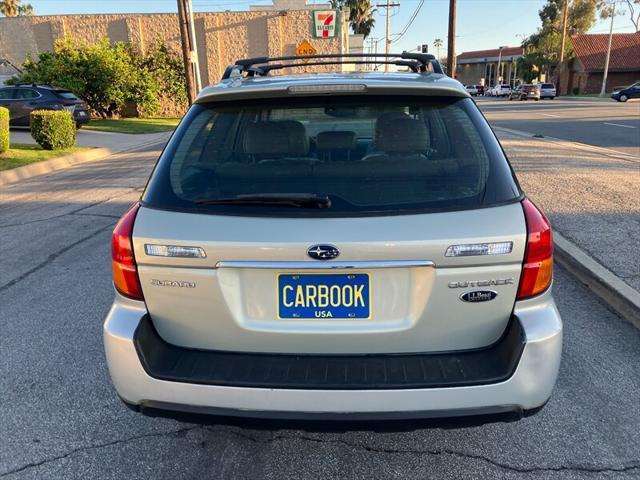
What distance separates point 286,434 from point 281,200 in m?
1.37

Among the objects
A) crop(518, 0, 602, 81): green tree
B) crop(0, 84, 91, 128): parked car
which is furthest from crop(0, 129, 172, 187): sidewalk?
crop(518, 0, 602, 81): green tree

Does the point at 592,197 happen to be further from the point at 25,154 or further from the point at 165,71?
the point at 165,71

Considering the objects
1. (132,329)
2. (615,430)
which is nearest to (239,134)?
(132,329)

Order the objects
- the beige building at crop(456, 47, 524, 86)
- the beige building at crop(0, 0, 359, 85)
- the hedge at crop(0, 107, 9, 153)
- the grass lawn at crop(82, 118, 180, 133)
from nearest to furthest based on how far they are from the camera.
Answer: the hedge at crop(0, 107, 9, 153) < the grass lawn at crop(82, 118, 180, 133) < the beige building at crop(0, 0, 359, 85) < the beige building at crop(456, 47, 524, 86)

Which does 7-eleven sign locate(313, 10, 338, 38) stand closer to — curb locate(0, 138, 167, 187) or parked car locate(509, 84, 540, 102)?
curb locate(0, 138, 167, 187)

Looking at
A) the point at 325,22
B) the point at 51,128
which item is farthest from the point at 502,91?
the point at 51,128

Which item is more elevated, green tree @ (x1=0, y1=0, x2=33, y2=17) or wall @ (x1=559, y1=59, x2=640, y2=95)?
green tree @ (x1=0, y1=0, x2=33, y2=17)

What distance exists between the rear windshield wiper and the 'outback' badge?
2.20 feet

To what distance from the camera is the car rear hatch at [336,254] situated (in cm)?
208

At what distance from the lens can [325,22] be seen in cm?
3212

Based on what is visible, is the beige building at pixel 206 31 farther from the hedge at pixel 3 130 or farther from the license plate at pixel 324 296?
the license plate at pixel 324 296

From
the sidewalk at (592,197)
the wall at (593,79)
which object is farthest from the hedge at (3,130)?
the wall at (593,79)

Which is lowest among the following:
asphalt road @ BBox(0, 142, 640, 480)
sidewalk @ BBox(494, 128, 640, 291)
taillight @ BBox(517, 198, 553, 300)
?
sidewalk @ BBox(494, 128, 640, 291)

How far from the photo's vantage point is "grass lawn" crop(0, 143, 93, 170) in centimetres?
1282
